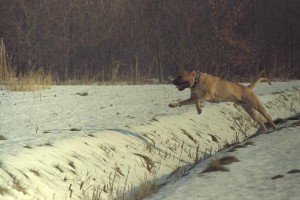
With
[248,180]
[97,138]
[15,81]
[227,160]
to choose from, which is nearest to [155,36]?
[15,81]

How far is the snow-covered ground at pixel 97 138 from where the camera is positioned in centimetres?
689

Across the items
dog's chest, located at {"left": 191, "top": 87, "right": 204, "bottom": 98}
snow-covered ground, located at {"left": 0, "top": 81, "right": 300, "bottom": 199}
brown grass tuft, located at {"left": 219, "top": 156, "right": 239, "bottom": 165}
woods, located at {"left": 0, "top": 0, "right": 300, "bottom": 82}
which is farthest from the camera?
woods, located at {"left": 0, "top": 0, "right": 300, "bottom": 82}

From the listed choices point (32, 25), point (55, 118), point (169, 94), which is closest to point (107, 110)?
point (55, 118)

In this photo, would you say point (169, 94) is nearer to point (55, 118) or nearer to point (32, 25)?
point (55, 118)

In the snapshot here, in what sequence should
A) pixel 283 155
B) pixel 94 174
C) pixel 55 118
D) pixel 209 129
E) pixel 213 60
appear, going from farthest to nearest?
1. pixel 213 60
2. pixel 209 129
3. pixel 55 118
4. pixel 283 155
5. pixel 94 174

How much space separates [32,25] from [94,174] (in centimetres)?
2505

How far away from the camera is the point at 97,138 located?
29.2 ft

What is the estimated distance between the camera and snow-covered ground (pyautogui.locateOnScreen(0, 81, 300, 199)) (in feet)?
22.6

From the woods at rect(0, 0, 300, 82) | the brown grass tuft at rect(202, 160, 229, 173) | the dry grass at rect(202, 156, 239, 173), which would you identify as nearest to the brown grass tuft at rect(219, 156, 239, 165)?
the dry grass at rect(202, 156, 239, 173)

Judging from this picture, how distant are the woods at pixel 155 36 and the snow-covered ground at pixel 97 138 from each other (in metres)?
12.9

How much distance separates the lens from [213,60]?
1148 inches

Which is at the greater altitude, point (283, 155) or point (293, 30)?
point (293, 30)

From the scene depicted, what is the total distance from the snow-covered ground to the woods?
42.5 feet

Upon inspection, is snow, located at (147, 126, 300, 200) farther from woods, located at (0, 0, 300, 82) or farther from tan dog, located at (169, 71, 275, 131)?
woods, located at (0, 0, 300, 82)
